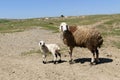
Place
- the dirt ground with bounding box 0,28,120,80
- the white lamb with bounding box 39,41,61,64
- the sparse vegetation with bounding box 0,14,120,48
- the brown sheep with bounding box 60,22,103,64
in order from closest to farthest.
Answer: the dirt ground with bounding box 0,28,120,80 < the brown sheep with bounding box 60,22,103,64 < the white lamb with bounding box 39,41,61,64 < the sparse vegetation with bounding box 0,14,120,48

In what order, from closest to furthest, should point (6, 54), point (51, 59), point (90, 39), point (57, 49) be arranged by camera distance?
point (90, 39) → point (57, 49) → point (51, 59) → point (6, 54)

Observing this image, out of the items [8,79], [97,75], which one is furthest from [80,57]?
[8,79]

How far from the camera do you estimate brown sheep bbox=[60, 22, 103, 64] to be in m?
17.0

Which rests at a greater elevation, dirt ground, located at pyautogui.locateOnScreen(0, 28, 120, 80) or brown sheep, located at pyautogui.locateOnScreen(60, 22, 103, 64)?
brown sheep, located at pyautogui.locateOnScreen(60, 22, 103, 64)

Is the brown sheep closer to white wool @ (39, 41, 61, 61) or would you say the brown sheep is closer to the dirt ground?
white wool @ (39, 41, 61, 61)

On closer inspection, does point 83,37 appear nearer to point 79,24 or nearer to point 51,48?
point 51,48

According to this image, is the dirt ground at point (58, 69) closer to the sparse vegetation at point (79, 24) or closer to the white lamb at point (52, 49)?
the white lamb at point (52, 49)

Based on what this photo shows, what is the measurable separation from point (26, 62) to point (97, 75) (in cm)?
536

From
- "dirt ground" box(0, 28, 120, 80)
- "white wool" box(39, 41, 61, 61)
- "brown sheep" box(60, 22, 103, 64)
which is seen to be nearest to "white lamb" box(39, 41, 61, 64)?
"white wool" box(39, 41, 61, 61)

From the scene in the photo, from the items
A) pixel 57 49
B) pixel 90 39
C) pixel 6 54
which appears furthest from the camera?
pixel 6 54

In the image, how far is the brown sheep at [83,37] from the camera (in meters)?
17.0

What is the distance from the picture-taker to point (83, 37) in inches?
673

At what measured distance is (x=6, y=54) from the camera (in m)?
22.4

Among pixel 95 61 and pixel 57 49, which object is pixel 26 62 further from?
pixel 95 61
